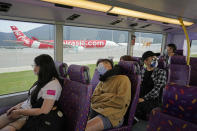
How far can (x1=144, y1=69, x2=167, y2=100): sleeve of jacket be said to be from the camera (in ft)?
8.46


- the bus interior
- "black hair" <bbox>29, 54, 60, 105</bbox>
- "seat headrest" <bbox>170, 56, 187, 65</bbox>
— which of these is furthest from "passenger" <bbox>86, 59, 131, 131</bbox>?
"seat headrest" <bbox>170, 56, 187, 65</bbox>

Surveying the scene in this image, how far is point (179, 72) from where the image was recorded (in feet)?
10.7

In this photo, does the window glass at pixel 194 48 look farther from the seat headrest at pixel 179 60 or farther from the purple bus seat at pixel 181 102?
the purple bus seat at pixel 181 102

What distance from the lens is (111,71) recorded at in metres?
2.04

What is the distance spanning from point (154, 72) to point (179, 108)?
1713 mm

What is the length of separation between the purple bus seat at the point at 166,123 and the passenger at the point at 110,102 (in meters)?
0.73

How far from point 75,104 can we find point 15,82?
256 centimetres

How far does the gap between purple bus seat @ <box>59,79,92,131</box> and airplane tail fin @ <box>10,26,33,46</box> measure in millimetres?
1873

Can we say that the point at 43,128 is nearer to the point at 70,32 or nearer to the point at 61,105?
the point at 61,105

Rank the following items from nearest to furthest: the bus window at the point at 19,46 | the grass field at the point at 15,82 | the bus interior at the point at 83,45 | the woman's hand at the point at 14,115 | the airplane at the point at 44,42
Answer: the bus interior at the point at 83,45
the woman's hand at the point at 14,115
the bus window at the point at 19,46
the airplane at the point at 44,42
the grass field at the point at 15,82

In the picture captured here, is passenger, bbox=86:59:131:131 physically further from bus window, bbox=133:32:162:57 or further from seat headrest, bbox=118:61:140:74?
bus window, bbox=133:32:162:57

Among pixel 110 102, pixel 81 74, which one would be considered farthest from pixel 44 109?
pixel 110 102

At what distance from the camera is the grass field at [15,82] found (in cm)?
314

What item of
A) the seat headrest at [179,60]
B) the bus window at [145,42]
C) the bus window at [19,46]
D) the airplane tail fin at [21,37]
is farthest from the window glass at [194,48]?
the airplane tail fin at [21,37]
